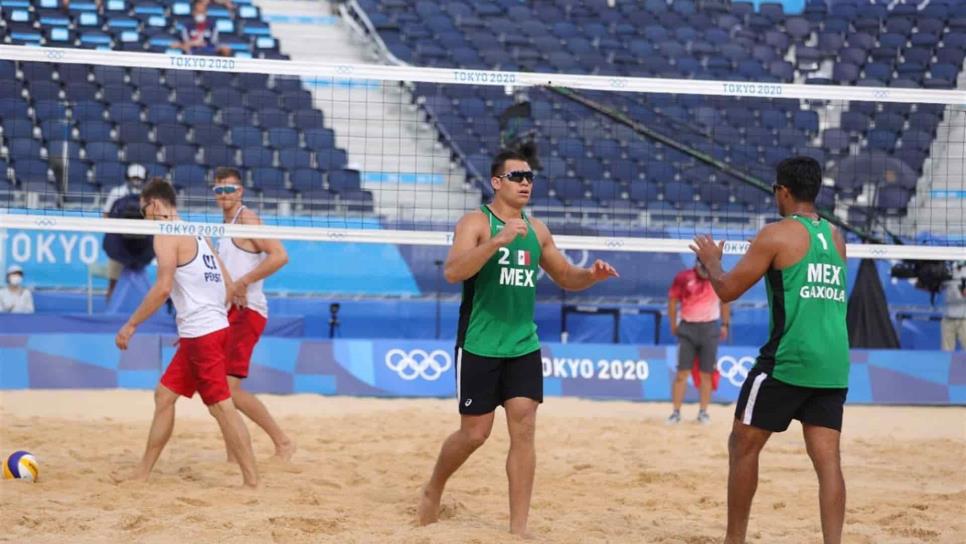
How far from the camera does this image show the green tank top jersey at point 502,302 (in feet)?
18.9

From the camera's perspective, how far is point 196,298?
6.95 m

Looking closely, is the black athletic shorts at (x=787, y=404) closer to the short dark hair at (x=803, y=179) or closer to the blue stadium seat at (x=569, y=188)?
the short dark hair at (x=803, y=179)

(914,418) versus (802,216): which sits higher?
(802,216)

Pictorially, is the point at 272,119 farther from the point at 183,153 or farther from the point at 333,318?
the point at 333,318

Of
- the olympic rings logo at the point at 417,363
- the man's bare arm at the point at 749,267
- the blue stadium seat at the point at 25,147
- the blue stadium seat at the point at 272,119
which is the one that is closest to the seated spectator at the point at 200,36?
the blue stadium seat at the point at 272,119

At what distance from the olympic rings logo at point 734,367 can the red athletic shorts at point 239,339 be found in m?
6.17

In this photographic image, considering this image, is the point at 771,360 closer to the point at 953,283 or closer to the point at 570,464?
the point at 570,464

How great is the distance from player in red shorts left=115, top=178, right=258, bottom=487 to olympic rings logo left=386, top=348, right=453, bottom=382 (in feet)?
17.8

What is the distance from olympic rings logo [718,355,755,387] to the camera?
41.7 feet

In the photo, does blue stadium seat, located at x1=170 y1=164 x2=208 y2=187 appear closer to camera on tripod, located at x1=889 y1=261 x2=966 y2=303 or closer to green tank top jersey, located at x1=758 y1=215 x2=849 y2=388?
camera on tripod, located at x1=889 y1=261 x2=966 y2=303

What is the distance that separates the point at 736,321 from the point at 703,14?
9.77 meters

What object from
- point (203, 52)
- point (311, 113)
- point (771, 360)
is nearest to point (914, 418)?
point (771, 360)

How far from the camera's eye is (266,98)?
685 inches

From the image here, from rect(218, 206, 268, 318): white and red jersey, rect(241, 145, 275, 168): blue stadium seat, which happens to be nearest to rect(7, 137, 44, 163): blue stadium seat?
rect(241, 145, 275, 168): blue stadium seat
